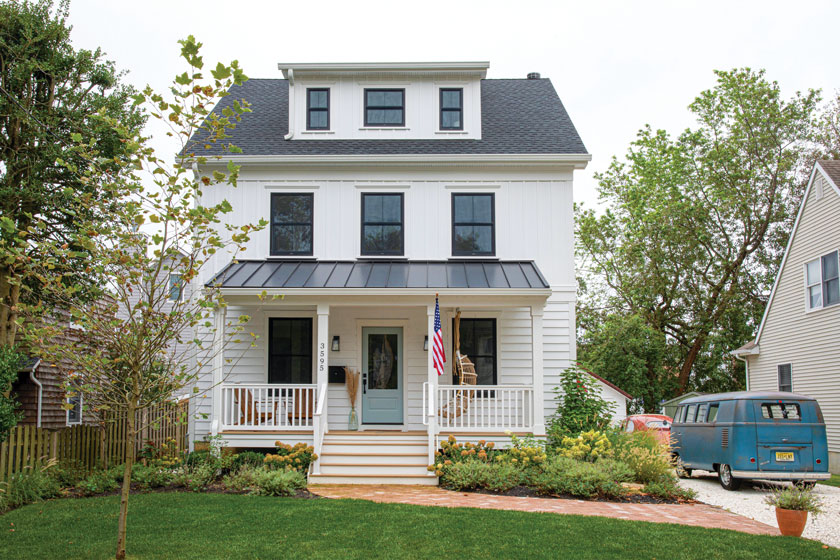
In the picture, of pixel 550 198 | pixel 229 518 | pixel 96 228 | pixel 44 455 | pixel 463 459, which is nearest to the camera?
pixel 96 228

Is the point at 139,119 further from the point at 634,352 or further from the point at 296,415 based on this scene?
the point at 634,352

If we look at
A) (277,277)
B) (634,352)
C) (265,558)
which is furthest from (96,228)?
(634,352)

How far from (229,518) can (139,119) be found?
380 inches

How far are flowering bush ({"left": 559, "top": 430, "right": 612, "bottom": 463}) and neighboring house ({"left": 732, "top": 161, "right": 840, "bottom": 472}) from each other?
9.04 meters

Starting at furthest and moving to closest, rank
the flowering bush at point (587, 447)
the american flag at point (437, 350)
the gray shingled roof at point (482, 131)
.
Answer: the gray shingled roof at point (482, 131)
the american flag at point (437, 350)
the flowering bush at point (587, 447)

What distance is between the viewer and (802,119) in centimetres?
2848

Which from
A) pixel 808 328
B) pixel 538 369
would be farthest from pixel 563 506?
pixel 808 328

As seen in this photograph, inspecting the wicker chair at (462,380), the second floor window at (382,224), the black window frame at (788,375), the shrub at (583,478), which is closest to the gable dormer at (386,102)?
the second floor window at (382,224)

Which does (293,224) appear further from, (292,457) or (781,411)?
(781,411)

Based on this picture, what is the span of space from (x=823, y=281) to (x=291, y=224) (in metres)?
13.9

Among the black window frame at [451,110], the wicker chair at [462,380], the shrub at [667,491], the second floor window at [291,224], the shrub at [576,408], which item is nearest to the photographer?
the shrub at [667,491]

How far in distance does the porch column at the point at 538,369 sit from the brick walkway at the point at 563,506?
2624 millimetres

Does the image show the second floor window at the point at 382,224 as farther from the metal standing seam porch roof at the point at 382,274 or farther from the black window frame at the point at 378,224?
the metal standing seam porch roof at the point at 382,274

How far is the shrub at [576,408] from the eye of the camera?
1402 centimetres
